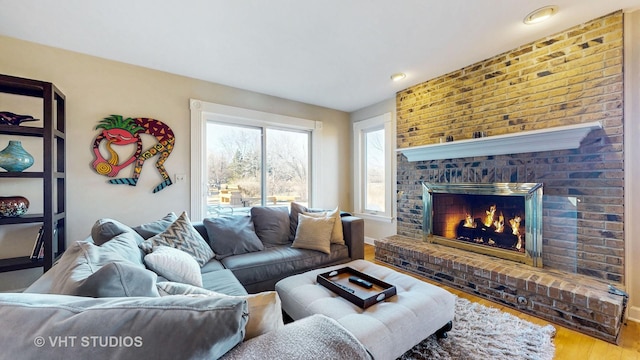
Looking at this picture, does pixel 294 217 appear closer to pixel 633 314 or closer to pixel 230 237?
pixel 230 237

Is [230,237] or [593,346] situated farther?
[230,237]

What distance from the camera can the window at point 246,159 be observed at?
3.18 metres

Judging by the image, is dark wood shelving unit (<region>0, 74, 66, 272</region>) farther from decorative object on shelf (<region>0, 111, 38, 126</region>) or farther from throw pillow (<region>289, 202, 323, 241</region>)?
throw pillow (<region>289, 202, 323, 241</region>)

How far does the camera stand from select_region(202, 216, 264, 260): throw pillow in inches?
90.7

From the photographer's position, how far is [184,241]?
201cm

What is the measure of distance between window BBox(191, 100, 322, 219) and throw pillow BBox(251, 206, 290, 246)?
2.86 feet

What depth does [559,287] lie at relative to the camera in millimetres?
1899

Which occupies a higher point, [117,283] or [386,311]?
[117,283]

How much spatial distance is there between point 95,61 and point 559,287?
4633 mm

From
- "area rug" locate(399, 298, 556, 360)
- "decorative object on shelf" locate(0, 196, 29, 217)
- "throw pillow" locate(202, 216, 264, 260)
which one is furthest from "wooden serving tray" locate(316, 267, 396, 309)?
"decorative object on shelf" locate(0, 196, 29, 217)

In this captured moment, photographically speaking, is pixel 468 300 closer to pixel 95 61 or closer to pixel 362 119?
pixel 362 119

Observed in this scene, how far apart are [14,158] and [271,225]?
217 centimetres

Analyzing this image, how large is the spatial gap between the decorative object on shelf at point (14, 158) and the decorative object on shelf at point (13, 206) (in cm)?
25

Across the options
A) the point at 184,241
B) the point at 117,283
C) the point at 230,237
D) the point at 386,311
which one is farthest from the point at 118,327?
the point at 230,237
